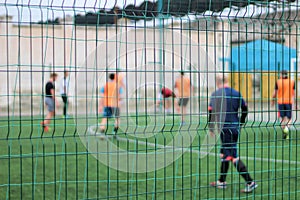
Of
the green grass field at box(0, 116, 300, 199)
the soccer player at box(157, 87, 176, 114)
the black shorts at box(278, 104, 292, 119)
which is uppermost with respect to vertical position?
the soccer player at box(157, 87, 176, 114)

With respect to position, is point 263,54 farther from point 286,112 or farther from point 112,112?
point 112,112

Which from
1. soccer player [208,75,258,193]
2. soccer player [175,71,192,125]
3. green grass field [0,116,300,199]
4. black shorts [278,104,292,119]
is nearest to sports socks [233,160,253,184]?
soccer player [208,75,258,193]

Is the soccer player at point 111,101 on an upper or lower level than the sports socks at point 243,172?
upper

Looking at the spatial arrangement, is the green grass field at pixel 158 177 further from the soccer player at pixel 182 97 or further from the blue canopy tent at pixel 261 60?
the blue canopy tent at pixel 261 60

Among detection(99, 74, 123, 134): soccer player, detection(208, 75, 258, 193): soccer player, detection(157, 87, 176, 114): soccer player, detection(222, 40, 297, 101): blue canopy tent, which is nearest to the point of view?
detection(99, 74, 123, 134): soccer player

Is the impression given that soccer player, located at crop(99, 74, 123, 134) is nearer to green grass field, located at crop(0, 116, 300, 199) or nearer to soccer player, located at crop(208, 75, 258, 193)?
green grass field, located at crop(0, 116, 300, 199)

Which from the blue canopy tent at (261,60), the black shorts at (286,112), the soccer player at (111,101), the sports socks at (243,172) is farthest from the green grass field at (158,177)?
the blue canopy tent at (261,60)

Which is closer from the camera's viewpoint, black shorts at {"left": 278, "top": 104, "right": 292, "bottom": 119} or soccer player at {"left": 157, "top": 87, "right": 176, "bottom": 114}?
black shorts at {"left": 278, "top": 104, "right": 292, "bottom": 119}

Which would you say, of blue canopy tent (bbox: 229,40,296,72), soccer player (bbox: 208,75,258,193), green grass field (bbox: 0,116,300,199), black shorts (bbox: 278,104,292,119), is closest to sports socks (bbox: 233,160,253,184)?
soccer player (bbox: 208,75,258,193)

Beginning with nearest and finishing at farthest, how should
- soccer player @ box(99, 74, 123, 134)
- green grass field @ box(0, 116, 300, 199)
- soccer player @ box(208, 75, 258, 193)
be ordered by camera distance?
1. soccer player @ box(99, 74, 123, 134)
2. green grass field @ box(0, 116, 300, 199)
3. soccer player @ box(208, 75, 258, 193)

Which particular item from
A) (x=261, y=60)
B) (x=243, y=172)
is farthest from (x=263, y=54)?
(x=261, y=60)

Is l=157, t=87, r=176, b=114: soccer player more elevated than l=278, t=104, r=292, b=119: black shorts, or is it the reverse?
l=157, t=87, r=176, b=114: soccer player

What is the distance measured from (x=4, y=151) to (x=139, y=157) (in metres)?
5.57

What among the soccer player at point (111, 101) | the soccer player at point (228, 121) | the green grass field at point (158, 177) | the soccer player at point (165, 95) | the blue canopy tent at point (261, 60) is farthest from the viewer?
the soccer player at point (165, 95)
